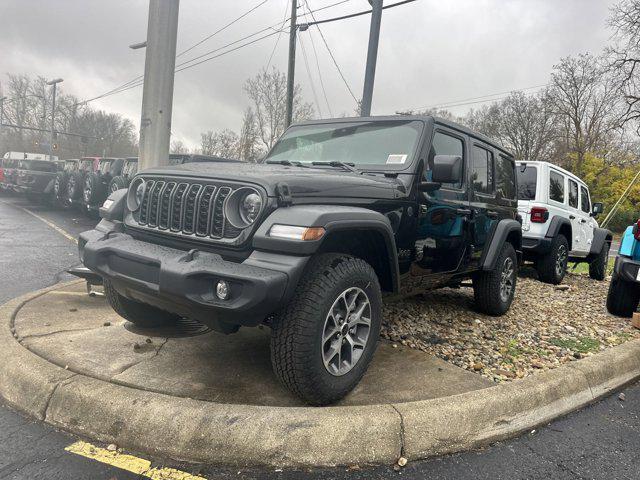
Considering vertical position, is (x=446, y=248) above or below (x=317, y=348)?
above

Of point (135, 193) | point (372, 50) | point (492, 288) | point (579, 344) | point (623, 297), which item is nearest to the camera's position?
point (135, 193)

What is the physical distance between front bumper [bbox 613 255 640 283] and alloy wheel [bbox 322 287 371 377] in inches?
135

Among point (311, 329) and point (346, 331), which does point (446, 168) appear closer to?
point (346, 331)

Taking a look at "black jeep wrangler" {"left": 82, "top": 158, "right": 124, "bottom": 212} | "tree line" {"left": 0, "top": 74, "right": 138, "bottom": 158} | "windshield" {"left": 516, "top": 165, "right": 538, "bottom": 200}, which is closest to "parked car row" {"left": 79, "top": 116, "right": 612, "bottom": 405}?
"windshield" {"left": 516, "top": 165, "right": 538, "bottom": 200}

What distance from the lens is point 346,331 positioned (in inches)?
114

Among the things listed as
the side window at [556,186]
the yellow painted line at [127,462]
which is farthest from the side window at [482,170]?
the yellow painted line at [127,462]

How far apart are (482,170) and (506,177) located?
0.82 m

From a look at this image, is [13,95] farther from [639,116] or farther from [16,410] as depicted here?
[16,410]

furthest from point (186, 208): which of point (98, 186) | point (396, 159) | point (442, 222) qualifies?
point (98, 186)

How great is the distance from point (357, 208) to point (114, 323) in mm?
2477

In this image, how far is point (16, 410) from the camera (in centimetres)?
279

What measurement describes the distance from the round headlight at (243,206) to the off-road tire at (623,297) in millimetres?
4772

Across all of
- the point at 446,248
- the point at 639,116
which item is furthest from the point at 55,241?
the point at 639,116

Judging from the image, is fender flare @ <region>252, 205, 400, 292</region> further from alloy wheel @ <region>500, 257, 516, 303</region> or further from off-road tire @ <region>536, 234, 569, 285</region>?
off-road tire @ <region>536, 234, 569, 285</region>
